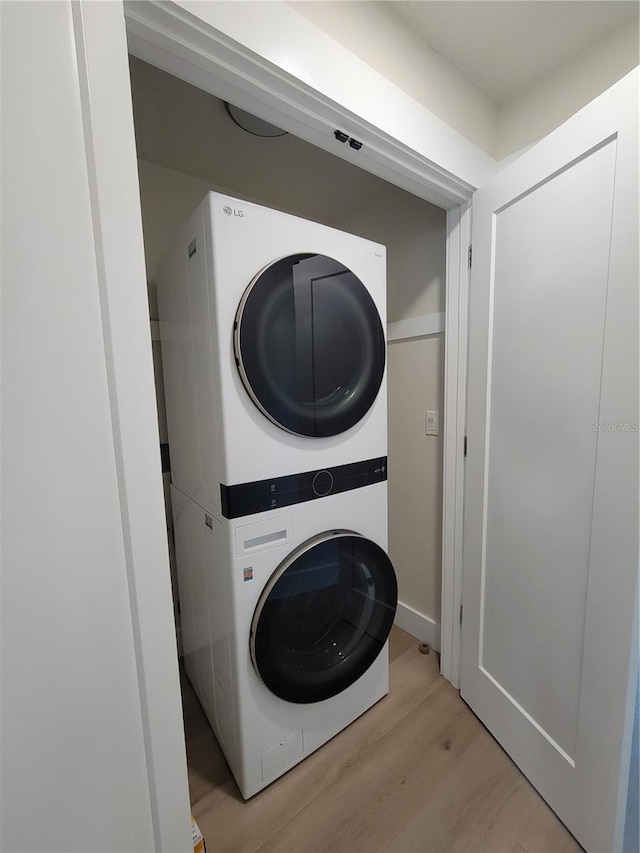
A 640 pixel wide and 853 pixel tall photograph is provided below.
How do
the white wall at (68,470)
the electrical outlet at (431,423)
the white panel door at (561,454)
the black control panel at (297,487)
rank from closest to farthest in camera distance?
the white wall at (68,470) < the white panel door at (561,454) < the black control panel at (297,487) < the electrical outlet at (431,423)

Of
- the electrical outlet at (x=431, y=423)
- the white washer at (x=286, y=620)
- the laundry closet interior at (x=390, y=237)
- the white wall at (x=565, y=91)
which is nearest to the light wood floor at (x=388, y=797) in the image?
the white washer at (x=286, y=620)

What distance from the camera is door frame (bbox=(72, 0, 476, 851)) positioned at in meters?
0.53

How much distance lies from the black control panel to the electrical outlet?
1.59 ft

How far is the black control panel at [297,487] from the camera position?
936mm

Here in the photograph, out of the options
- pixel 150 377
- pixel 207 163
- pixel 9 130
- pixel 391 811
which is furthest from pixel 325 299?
pixel 391 811

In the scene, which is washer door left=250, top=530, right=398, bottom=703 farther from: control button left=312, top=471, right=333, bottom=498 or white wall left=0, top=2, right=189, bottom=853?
white wall left=0, top=2, right=189, bottom=853

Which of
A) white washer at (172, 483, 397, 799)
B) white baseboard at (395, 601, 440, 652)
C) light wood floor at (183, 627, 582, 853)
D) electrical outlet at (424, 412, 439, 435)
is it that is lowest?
light wood floor at (183, 627, 582, 853)

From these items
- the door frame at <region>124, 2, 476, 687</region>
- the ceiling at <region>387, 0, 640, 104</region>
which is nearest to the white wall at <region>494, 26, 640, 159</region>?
the ceiling at <region>387, 0, 640, 104</region>

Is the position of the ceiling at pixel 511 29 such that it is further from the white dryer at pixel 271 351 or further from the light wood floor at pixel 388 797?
the light wood floor at pixel 388 797

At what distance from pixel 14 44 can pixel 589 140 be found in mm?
1183

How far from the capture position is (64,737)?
21.6 inches

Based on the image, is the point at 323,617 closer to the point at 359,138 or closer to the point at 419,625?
the point at 419,625

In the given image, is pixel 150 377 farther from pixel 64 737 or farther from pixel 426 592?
pixel 426 592

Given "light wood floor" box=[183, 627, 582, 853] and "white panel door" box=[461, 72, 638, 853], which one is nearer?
"white panel door" box=[461, 72, 638, 853]
